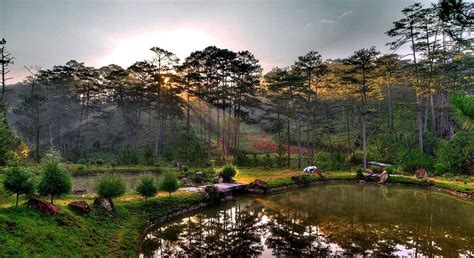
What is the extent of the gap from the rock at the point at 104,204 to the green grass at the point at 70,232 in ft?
1.45

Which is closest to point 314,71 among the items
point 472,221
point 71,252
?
point 472,221

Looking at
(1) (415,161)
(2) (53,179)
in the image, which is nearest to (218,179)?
(2) (53,179)

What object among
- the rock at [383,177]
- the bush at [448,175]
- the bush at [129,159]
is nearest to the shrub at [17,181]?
the bush at [129,159]

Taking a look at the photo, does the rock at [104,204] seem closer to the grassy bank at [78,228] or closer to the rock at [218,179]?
the grassy bank at [78,228]

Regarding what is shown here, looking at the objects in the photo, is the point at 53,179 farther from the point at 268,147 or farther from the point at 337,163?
the point at 268,147

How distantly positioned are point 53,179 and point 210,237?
24.8 feet

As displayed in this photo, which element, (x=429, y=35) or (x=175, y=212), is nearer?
(x=175, y=212)

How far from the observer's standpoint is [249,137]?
71.7 metres

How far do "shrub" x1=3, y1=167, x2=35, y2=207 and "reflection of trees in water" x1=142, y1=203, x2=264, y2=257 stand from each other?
5238mm

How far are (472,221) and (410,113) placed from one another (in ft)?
109

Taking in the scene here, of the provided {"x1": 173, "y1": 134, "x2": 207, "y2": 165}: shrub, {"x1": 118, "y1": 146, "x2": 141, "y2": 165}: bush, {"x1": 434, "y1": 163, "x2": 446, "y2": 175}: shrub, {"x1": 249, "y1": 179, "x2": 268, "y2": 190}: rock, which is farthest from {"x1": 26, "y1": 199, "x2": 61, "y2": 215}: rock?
{"x1": 434, "y1": 163, "x2": 446, "y2": 175}: shrub

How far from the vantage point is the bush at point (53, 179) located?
13516 mm

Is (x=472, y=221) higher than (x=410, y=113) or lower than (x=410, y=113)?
lower

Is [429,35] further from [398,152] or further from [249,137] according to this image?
[249,137]
